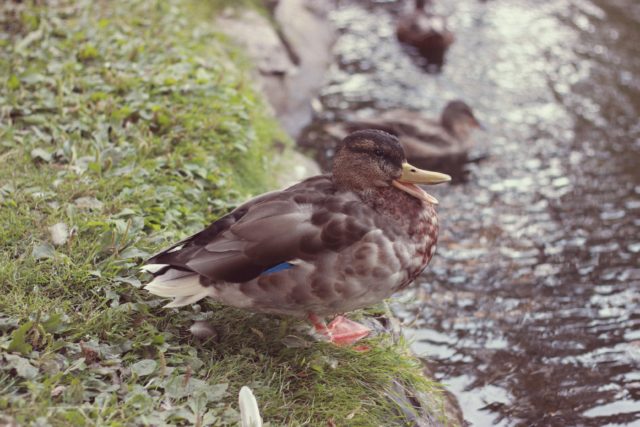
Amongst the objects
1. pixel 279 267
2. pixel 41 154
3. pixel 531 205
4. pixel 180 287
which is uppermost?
pixel 279 267

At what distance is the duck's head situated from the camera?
341cm

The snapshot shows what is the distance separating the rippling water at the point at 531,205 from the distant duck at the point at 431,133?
0.22 m

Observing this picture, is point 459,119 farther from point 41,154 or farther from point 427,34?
point 41,154

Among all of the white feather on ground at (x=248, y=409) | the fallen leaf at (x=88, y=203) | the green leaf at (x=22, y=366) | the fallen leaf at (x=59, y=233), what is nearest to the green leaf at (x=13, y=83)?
the fallen leaf at (x=88, y=203)

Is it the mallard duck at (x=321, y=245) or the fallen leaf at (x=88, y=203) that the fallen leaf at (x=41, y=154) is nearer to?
the fallen leaf at (x=88, y=203)

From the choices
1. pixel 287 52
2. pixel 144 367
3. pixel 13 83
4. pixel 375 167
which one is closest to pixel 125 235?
pixel 144 367

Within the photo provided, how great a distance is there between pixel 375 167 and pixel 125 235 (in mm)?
1178

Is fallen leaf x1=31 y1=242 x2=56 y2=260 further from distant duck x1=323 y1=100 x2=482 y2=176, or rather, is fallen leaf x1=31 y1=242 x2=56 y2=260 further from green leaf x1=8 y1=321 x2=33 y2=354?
distant duck x1=323 y1=100 x2=482 y2=176

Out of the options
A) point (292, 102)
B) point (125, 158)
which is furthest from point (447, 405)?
point (292, 102)

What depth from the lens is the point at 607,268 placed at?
5238 mm

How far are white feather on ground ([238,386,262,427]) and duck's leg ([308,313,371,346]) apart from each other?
57 cm

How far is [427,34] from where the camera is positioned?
26.5 ft

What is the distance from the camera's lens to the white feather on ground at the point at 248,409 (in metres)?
2.89

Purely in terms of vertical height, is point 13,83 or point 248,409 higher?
point 248,409
